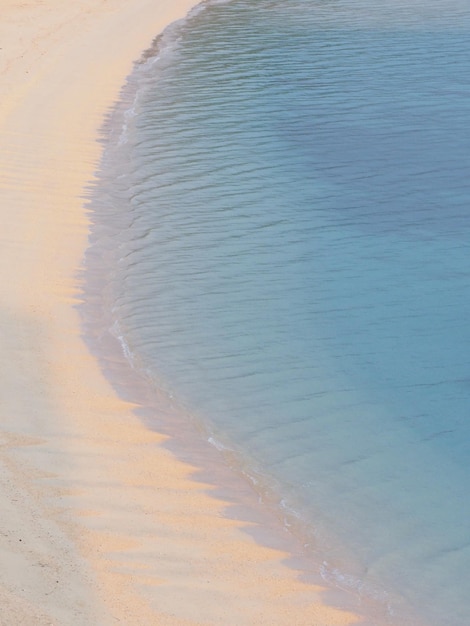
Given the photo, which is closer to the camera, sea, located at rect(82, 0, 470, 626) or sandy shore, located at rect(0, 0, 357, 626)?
sandy shore, located at rect(0, 0, 357, 626)

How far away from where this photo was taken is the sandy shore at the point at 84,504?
Result: 16.1ft

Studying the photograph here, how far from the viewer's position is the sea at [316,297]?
20.1ft

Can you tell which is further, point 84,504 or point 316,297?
point 316,297

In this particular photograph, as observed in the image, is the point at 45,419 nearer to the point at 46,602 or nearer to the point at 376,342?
the point at 46,602

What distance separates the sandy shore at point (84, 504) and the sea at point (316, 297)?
36cm

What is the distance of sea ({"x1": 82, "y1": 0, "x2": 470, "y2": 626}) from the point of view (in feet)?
20.1

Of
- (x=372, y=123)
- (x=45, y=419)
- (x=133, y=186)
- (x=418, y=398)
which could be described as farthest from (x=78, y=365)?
(x=372, y=123)

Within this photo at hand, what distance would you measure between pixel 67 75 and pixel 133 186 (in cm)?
648

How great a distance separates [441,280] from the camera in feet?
31.9

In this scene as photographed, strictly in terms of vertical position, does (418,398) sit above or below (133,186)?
below

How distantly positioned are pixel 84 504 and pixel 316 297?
4203mm

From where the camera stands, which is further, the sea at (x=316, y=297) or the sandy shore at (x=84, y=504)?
the sea at (x=316, y=297)

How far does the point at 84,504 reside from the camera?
5.79 meters

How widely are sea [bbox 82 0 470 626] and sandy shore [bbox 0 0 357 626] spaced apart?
36cm
